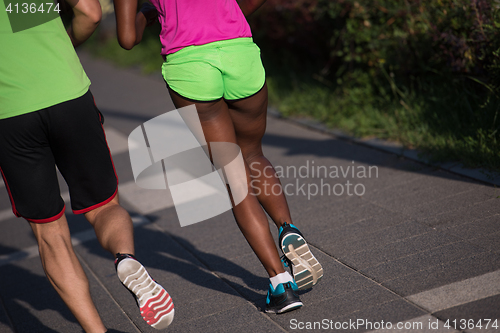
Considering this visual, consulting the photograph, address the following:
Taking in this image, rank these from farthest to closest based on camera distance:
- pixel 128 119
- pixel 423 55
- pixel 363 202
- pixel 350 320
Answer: pixel 128 119 → pixel 423 55 → pixel 363 202 → pixel 350 320

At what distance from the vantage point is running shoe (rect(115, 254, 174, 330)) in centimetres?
216

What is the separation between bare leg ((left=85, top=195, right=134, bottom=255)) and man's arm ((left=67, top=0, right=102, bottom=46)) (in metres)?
0.79

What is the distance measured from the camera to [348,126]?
554cm

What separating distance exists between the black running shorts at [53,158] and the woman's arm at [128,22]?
0.34 m

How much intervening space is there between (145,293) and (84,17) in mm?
1238

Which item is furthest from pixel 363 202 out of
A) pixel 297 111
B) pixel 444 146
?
pixel 297 111

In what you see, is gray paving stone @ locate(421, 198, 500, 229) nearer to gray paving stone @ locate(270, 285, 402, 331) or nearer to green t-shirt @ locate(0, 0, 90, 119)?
gray paving stone @ locate(270, 285, 402, 331)

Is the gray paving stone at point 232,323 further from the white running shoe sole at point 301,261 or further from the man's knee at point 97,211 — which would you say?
the man's knee at point 97,211

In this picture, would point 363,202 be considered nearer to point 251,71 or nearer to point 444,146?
point 444,146

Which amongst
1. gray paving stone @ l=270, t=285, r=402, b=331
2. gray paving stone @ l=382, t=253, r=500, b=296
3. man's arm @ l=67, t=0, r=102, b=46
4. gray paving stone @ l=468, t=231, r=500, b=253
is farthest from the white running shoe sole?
man's arm @ l=67, t=0, r=102, b=46

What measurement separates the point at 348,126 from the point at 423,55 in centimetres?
103

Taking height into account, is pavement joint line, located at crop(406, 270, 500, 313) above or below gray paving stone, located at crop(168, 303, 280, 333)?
above

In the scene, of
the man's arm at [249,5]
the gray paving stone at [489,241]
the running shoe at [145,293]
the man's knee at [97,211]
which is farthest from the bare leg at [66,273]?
the gray paving stone at [489,241]

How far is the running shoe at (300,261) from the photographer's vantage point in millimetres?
2531
